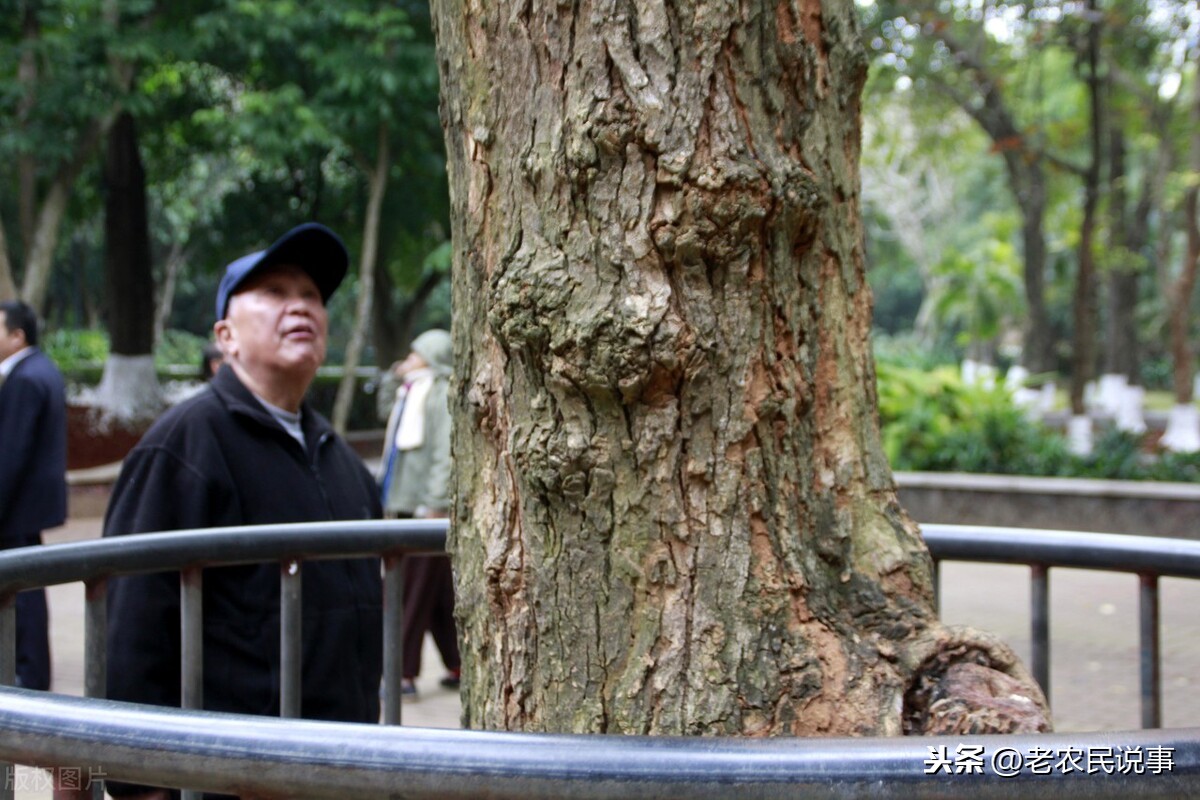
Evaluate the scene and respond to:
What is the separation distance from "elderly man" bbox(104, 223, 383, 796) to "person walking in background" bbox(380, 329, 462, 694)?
137 inches

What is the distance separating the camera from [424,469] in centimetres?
735

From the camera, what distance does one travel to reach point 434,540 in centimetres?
241

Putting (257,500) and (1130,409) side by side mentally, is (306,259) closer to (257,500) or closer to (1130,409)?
(257,500)

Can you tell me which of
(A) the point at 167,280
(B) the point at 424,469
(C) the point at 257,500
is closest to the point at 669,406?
(C) the point at 257,500

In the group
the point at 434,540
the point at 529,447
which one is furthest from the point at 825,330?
the point at 434,540

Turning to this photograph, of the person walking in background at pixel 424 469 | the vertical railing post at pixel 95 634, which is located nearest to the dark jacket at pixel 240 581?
the vertical railing post at pixel 95 634

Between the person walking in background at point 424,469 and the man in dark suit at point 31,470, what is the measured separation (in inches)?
66.5

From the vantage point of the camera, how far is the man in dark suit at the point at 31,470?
19.2ft

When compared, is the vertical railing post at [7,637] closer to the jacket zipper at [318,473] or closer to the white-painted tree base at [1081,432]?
the jacket zipper at [318,473]

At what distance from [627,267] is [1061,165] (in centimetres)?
1848

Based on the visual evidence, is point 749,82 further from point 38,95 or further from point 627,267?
point 38,95

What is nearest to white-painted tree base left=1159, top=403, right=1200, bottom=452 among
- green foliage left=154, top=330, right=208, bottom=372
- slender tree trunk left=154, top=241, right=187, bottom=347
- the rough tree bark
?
the rough tree bark

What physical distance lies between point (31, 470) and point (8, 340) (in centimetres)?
79

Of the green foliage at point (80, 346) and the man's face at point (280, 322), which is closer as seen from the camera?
the man's face at point (280, 322)
